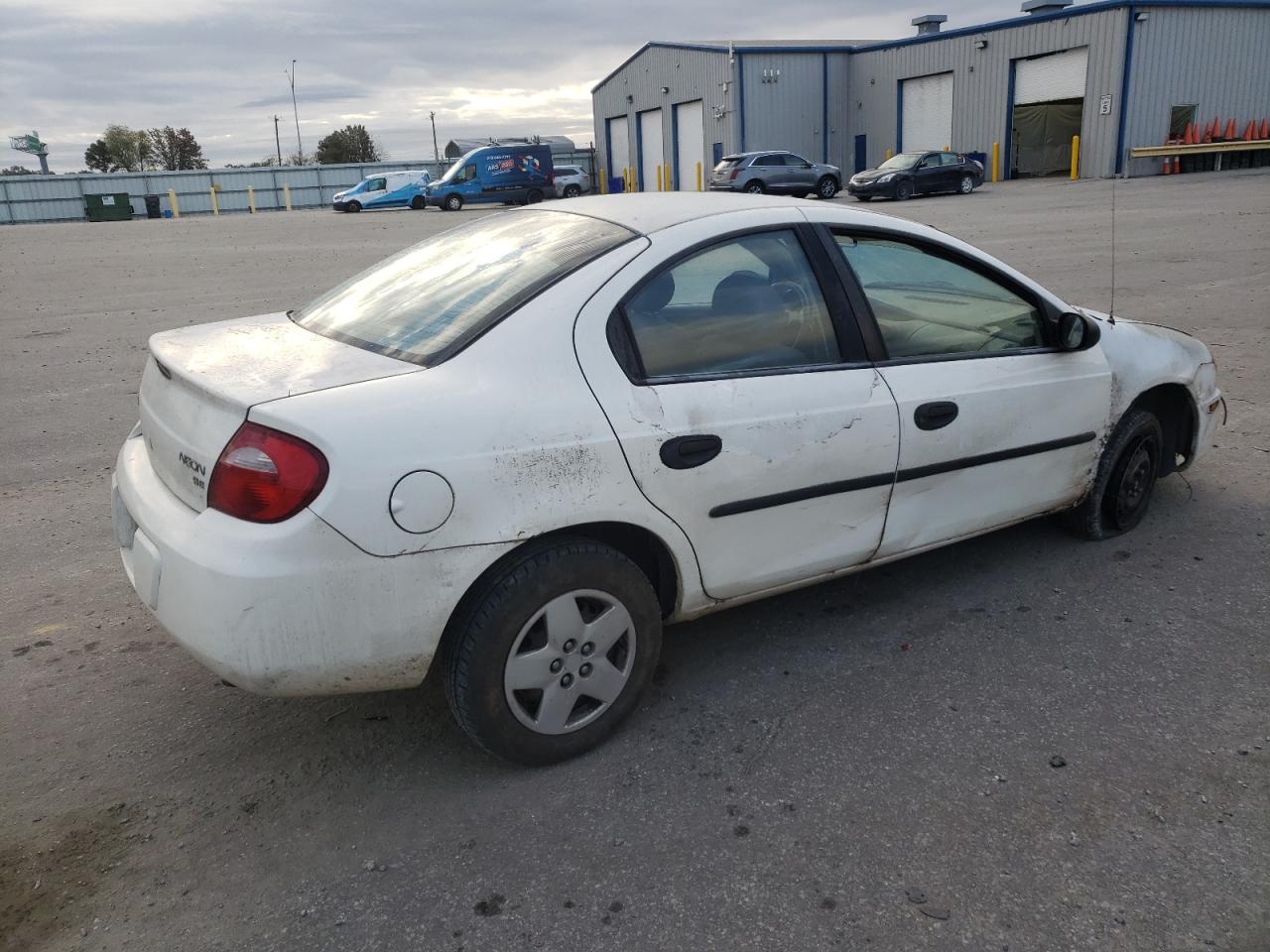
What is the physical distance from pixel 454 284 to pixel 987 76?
122ft

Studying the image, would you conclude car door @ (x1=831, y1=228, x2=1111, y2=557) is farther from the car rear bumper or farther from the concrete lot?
the car rear bumper

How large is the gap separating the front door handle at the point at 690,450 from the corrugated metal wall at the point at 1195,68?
33.8 m

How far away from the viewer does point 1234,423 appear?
5805 millimetres

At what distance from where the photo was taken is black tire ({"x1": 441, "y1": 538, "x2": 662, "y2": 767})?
2617 mm

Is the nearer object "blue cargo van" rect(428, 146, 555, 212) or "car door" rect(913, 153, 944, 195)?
"car door" rect(913, 153, 944, 195)

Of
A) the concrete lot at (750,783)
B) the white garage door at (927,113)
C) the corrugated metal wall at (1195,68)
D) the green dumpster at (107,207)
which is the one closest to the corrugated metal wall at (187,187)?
the green dumpster at (107,207)

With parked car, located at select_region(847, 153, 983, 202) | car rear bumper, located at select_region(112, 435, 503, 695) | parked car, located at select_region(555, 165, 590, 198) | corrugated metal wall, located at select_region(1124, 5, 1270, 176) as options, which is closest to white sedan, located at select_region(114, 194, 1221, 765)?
car rear bumper, located at select_region(112, 435, 503, 695)

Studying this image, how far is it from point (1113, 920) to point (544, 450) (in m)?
1.71

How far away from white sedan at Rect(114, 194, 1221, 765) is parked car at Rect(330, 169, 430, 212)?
38962 mm

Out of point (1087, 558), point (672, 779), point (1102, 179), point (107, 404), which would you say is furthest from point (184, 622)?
point (1102, 179)

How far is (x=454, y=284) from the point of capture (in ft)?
10.4

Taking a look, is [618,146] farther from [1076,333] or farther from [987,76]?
[1076,333]

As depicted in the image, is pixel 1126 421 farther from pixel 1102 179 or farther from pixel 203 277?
pixel 1102 179

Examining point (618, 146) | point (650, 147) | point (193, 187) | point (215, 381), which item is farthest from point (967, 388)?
point (193, 187)
